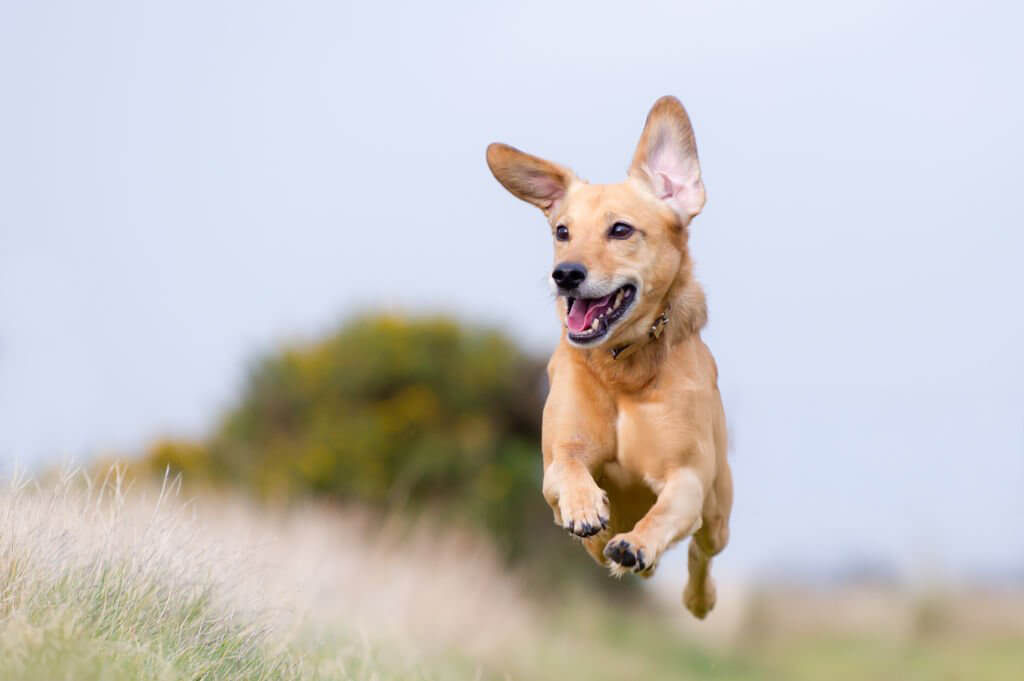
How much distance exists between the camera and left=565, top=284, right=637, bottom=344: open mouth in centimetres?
551

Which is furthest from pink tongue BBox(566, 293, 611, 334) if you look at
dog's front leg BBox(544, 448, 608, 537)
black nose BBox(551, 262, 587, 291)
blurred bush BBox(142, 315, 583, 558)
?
blurred bush BBox(142, 315, 583, 558)

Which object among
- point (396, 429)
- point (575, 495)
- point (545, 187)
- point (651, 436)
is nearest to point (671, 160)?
point (545, 187)

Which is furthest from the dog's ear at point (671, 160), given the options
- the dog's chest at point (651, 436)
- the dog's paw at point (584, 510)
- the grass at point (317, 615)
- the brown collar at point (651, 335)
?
the grass at point (317, 615)

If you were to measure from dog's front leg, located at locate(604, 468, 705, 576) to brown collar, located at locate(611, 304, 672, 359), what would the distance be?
0.57 metres

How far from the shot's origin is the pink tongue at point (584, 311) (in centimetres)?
553

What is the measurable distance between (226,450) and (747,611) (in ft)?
24.1

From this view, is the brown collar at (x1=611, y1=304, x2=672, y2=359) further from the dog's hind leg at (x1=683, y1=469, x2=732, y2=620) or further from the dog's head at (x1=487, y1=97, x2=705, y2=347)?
the dog's hind leg at (x1=683, y1=469, x2=732, y2=620)

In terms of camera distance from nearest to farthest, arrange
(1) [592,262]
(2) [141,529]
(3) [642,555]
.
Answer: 1. (3) [642,555]
2. (1) [592,262]
3. (2) [141,529]

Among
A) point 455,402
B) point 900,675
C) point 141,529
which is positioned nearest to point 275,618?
point 141,529

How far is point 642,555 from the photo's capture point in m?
5.10

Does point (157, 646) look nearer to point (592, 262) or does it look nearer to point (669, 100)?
point (592, 262)

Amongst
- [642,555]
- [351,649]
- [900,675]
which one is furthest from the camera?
[900,675]

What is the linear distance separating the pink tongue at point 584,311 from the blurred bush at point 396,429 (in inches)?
411

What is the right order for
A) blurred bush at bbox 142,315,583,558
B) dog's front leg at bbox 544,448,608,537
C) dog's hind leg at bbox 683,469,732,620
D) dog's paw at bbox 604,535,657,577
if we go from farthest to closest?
blurred bush at bbox 142,315,583,558, dog's hind leg at bbox 683,469,732,620, dog's front leg at bbox 544,448,608,537, dog's paw at bbox 604,535,657,577
